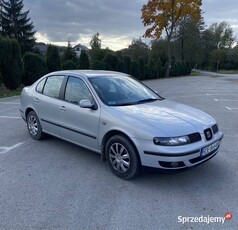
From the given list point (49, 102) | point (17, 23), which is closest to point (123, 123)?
point (49, 102)

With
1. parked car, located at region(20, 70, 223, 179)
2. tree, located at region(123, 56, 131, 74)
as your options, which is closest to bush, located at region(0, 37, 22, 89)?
parked car, located at region(20, 70, 223, 179)

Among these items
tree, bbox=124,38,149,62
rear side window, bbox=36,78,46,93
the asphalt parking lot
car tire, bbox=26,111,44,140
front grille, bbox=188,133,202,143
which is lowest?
the asphalt parking lot

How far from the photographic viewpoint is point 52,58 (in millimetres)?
18375

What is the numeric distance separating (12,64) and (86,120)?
40.8 feet

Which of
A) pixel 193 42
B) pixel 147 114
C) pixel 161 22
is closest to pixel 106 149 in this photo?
pixel 147 114

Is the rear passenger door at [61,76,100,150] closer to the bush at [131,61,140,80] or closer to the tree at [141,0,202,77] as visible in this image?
the bush at [131,61,140,80]

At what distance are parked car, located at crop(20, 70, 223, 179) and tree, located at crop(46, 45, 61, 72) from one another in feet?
46.4

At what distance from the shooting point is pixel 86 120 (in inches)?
155

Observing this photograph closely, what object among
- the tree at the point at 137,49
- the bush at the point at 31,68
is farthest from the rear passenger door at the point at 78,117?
the tree at the point at 137,49

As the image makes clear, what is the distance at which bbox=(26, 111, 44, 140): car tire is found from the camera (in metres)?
5.16

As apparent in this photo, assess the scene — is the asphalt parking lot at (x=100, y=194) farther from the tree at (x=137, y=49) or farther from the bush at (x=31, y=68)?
the tree at (x=137, y=49)

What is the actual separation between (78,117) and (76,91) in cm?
53

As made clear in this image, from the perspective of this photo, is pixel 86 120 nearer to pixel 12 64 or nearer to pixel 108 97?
pixel 108 97
